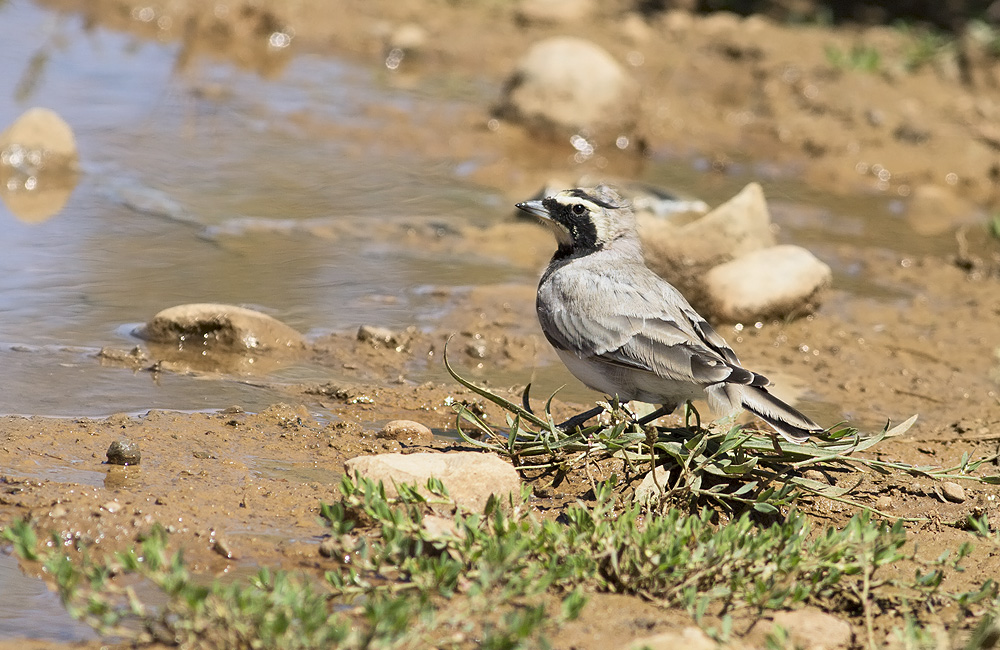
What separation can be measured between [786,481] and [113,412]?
10.7 feet

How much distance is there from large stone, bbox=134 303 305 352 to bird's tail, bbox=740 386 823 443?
2.95 meters

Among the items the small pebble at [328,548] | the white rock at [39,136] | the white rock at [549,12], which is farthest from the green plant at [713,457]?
the white rock at [549,12]

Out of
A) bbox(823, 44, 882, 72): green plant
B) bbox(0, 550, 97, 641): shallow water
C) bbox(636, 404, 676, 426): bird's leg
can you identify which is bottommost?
bbox(823, 44, 882, 72): green plant

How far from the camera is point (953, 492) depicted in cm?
545

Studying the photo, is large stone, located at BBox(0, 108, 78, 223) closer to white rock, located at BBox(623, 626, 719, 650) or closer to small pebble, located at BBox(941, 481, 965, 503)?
small pebble, located at BBox(941, 481, 965, 503)

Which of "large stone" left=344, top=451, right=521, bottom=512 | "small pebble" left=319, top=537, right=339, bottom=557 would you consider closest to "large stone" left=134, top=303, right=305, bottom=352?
"large stone" left=344, top=451, right=521, bottom=512

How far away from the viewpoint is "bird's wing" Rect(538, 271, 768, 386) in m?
5.31

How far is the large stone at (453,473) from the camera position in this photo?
4719 mm

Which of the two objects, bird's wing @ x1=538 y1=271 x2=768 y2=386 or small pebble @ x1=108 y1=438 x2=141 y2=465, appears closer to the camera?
small pebble @ x1=108 y1=438 x2=141 y2=465

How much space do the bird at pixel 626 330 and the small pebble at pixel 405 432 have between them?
28.5 inches

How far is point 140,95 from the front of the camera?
504 inches

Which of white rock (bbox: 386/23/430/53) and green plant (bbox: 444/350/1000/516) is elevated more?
white rock (bbox: 386/23/430/53)

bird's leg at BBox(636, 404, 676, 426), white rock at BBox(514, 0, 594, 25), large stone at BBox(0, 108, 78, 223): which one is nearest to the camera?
bird's leg at BBox(636, 404, 676, 426)

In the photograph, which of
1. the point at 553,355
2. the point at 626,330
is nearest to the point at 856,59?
the point at 553,355
